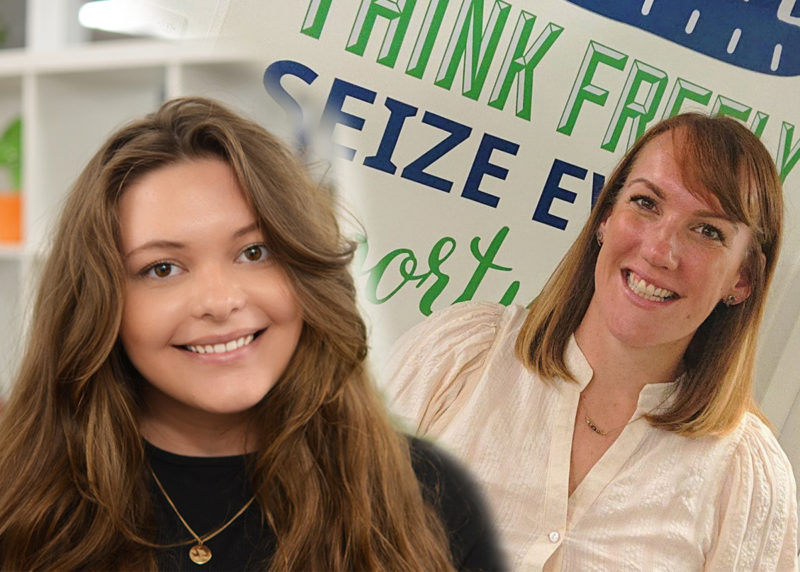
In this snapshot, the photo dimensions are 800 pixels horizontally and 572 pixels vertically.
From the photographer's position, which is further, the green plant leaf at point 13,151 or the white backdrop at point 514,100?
the green plant leaf at point 13,151

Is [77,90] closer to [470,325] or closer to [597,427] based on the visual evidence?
→ [470,325]

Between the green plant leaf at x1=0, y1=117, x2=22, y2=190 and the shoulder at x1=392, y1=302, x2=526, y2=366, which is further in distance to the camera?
the green plant leaf at x1=0, y1=117, x2=22, y2=190

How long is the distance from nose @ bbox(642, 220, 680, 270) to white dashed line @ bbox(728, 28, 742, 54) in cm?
15

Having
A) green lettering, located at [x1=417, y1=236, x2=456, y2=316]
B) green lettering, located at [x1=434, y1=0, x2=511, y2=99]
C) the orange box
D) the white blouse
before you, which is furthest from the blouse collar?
the orange box

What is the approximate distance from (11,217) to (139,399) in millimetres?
916

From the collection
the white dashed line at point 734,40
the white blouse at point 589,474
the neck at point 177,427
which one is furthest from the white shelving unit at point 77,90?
the white dashed line at point 734,40

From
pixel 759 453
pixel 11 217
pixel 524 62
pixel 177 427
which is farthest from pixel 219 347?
pixel 11 217

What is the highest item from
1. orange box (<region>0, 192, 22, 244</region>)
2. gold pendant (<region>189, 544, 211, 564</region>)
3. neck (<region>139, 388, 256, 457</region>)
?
neck (<region>139, 388, 256, 457</region>)

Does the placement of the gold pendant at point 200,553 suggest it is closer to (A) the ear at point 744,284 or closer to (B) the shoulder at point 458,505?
(B) the shoulder at point 458,505

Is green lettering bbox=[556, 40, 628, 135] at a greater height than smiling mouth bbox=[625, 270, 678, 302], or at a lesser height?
greater

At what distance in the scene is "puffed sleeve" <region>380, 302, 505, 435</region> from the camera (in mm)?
765

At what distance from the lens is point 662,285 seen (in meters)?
0.71

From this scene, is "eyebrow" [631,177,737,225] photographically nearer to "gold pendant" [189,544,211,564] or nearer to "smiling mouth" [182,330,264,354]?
"smiling mouth" [182,330,264,354]

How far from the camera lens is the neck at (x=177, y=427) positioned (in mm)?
787
